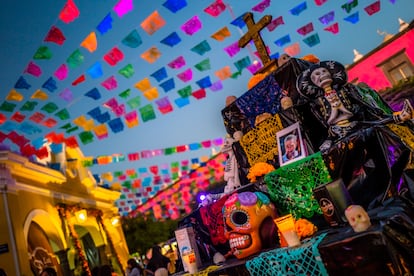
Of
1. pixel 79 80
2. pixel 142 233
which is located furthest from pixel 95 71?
pixel 142 233

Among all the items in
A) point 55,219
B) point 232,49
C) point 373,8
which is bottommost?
point 55,219

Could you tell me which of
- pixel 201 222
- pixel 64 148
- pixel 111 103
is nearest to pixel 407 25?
pixel 111 103

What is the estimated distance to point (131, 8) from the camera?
6039 millimetres

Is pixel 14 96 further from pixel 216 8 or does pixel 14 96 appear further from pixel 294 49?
pixel 294 49

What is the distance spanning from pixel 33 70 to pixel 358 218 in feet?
22.2

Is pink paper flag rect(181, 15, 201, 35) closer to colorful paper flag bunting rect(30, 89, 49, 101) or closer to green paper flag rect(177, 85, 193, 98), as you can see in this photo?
green paper flag rect(177, 85, 193, 98)

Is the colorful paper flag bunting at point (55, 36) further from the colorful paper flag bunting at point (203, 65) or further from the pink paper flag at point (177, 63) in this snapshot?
the colorful paper flag bunting at point (203, 65)

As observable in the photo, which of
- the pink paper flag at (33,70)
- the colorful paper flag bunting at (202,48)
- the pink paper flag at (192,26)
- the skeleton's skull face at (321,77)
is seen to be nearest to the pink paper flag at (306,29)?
the colorful paper flag bunting at (202,48)

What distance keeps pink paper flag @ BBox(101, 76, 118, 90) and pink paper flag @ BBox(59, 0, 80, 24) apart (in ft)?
8.08

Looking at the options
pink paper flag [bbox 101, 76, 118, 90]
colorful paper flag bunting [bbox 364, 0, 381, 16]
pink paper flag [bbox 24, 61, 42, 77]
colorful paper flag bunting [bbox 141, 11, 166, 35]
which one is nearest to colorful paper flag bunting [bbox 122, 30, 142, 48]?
colorful paper flag bunting [bbox 141, 11, 166, 35]

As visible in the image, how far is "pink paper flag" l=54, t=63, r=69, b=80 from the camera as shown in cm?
701

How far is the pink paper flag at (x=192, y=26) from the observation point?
7.44 metres

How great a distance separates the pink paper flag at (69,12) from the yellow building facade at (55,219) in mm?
5075

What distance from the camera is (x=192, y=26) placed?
24.7 feet
